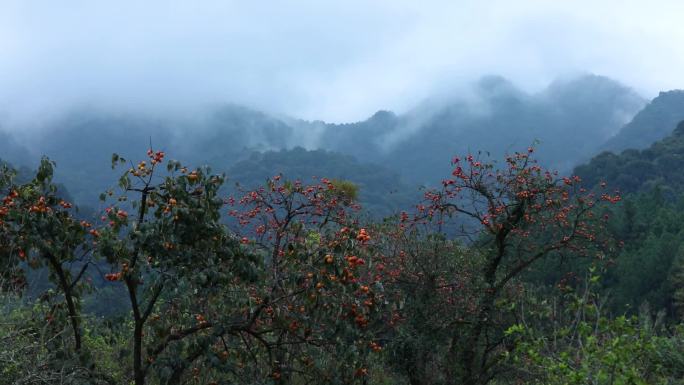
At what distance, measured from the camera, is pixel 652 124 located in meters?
158

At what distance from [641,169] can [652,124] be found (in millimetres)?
96267

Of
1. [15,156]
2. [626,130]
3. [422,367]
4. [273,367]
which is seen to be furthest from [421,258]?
[15,156]

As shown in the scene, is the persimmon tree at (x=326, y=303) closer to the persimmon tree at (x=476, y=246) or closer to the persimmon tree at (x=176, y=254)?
the persimmon tree at (x=176, y=254)

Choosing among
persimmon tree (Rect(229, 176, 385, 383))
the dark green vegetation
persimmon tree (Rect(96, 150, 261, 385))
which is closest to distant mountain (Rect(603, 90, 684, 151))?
the dark green vegetation

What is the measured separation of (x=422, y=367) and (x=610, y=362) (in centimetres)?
667

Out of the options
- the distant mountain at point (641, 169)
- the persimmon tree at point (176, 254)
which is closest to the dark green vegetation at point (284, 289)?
the persimmon tree at point (176, 254)

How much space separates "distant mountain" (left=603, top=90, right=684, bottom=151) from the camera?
501 ft

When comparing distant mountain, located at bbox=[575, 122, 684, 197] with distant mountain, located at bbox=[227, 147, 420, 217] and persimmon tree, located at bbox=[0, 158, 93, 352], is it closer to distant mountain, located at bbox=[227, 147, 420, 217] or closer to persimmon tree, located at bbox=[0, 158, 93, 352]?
distant mountain, located at bbox=[227, 147, 420, 217]

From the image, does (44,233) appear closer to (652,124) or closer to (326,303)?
(326,303)

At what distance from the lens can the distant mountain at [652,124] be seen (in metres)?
153

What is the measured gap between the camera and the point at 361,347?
5.83 metres

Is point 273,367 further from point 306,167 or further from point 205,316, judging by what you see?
point 306,167

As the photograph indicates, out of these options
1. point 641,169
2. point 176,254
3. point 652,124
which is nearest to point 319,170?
point 641,169

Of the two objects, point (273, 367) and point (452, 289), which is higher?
point (452, 289)
